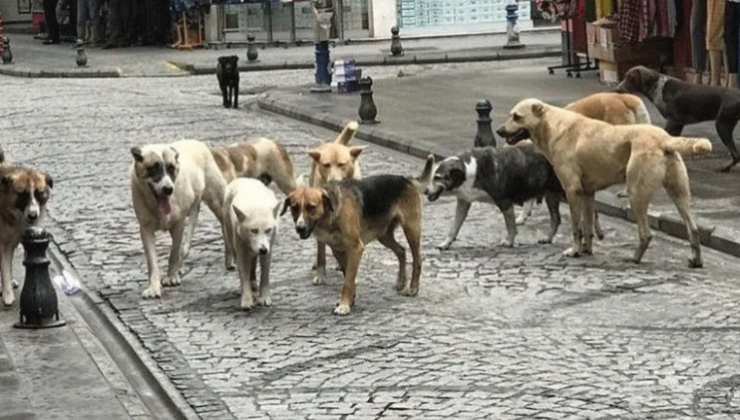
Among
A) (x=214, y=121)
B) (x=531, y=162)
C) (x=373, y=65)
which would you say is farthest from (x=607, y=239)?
(x=373, y=65)

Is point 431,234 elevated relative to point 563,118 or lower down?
lower down

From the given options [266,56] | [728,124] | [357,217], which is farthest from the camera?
[266,56]

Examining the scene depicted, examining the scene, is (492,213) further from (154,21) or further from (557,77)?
(154,21)

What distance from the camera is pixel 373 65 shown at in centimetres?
3344

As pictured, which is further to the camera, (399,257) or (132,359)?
(399,257)

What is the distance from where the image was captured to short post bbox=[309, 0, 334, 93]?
1055 inches

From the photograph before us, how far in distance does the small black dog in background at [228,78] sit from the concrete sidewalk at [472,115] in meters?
0.54

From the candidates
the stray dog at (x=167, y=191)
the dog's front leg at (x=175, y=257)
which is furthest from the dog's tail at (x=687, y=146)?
the dog's front leg at (x=175, y=257)

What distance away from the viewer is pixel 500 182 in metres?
12.8

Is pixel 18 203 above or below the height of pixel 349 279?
above

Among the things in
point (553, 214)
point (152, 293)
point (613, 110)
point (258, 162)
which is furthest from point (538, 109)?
point (152, 293)

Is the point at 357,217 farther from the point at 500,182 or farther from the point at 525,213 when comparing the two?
the point at 525,213

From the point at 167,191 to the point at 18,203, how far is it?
1046 mm

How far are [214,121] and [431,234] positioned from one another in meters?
10.2
